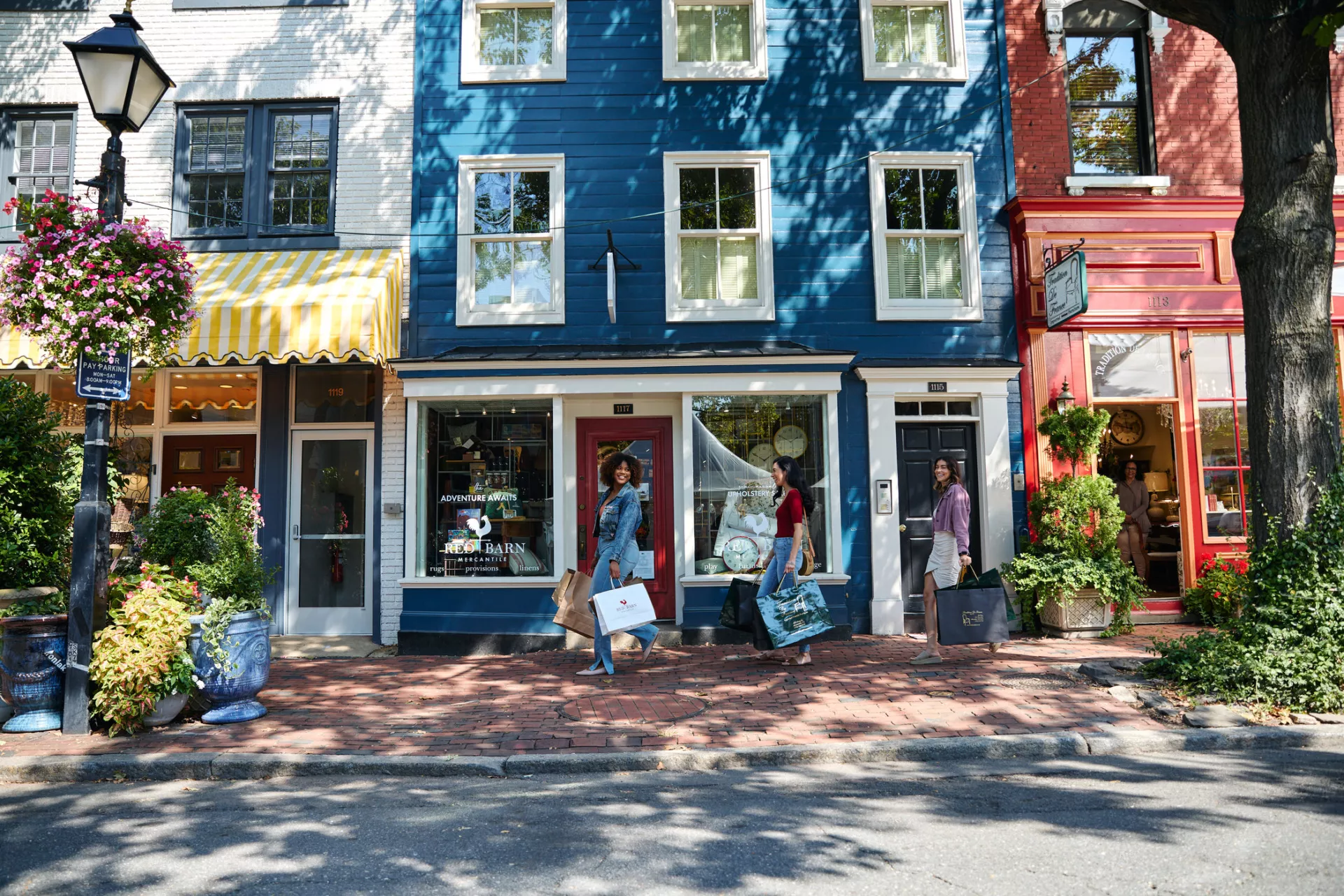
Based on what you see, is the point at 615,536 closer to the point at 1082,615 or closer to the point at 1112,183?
the point at 1082,615

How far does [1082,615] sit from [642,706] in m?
5.38

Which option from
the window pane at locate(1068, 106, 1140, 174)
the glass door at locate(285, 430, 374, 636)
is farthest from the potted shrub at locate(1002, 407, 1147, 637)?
the glass door at locate(285, 430, 374, 636)

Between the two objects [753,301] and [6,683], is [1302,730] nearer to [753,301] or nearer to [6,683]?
[753,301]

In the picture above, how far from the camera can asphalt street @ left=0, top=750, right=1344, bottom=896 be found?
11.8 feet

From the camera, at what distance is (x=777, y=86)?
34.9 ft

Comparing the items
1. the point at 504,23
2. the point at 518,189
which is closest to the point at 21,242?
the point at 518,189

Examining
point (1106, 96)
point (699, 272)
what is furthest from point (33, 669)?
point (1106, 96)

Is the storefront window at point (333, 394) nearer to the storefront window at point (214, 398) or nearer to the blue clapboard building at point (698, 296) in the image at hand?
the storefront window at point (214, 398)

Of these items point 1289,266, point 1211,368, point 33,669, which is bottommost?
point 33,669

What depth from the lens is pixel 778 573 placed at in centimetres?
801

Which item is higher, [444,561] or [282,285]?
[282,285]

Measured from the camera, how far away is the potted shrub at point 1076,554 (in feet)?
30.2

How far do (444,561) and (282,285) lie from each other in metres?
3.57

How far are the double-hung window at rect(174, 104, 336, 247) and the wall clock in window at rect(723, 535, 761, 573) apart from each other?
6313 millimetres
